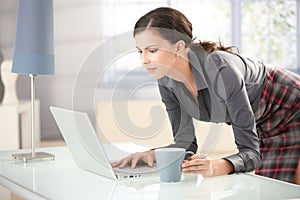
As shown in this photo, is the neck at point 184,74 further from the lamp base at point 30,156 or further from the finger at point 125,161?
the lamp base at point 30,156

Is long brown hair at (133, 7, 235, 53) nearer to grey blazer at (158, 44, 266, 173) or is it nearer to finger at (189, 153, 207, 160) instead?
grey blazer at (158, 44, 266, 173)

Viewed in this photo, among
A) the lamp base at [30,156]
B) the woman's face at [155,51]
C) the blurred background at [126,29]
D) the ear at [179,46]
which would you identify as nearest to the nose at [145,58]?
the woman's face at [155,51]

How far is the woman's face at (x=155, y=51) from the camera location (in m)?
1.72

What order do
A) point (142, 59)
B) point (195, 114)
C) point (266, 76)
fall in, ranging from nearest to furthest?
point (142, 59) < point (195, 114) < point (266, 76)

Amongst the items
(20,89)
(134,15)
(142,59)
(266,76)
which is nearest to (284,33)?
(134,15)

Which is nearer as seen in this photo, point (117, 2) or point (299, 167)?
point (299, 167)

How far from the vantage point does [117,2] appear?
5973 mm

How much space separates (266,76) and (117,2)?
3933mm

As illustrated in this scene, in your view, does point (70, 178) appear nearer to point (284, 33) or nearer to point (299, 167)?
point (299, 167)

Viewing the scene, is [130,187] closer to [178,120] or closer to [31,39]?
[178,120]

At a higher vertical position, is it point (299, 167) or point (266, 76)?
point (266, 76)

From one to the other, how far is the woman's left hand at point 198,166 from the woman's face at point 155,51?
0.27 meters

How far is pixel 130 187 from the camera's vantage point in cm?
160

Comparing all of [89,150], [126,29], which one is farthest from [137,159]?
[126,29]
